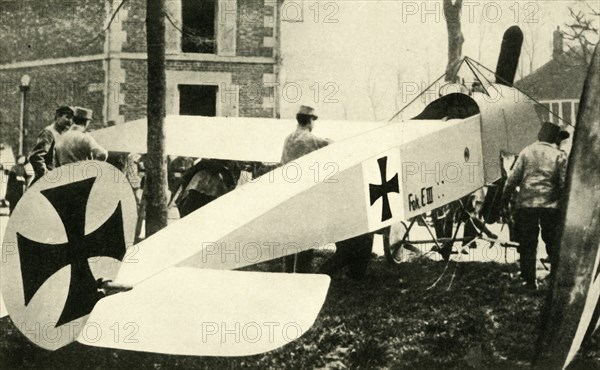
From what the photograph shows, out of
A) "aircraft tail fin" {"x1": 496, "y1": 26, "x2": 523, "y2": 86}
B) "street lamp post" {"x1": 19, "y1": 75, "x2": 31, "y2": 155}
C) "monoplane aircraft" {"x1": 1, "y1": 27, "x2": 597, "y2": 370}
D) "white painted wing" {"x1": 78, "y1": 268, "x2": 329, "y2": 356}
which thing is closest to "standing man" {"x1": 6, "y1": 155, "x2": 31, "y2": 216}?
"street lamp post" {"x1": 19, "y1": 75, "x2": 31, "y2": 155}

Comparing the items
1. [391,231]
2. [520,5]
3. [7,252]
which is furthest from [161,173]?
[520,5]

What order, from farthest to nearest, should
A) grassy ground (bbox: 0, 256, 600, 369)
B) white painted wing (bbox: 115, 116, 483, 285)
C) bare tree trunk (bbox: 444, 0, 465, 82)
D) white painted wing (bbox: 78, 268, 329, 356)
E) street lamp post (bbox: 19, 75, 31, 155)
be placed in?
1. street lamp post (bbox: 19, 75, 31, 155)
2. bare tree trunk (bbox: 444, 0, 465, 82)
3. grassy ground (bbox: 0, 256, 600, 369)
4. white painted wing (bbox: 115, 116, 483, 285)
5. white painted wing (bbox: 78, 268, 329, 356)

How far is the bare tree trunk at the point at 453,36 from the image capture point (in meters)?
3.71

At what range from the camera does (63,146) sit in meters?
3.77

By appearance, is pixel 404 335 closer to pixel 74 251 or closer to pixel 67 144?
pixel 74 251

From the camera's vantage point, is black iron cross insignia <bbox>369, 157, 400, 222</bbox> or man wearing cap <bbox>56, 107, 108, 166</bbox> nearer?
black iron cross insignia <bbox>369, 157, 400, 222</bbox>

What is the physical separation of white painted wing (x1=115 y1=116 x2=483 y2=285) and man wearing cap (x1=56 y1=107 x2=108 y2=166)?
0.77 metres

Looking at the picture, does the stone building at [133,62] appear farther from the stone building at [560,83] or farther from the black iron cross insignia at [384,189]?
the stone building at [560,83]

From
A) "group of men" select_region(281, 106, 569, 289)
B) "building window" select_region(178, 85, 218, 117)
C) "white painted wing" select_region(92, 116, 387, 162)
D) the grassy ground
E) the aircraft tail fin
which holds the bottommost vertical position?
the grassy ground

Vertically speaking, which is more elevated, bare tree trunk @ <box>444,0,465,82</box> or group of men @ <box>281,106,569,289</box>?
bare tree trunk @ <box>444,0,465,82</box>

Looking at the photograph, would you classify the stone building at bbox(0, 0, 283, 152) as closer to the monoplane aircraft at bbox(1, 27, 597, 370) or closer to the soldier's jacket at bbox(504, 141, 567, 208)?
the monoplane aircraft at bbox(1, 27, 597, 370)

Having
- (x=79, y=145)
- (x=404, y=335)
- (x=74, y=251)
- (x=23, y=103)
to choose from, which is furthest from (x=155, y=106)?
(x=404, y=335)

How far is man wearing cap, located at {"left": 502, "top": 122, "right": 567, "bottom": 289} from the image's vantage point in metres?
3.68

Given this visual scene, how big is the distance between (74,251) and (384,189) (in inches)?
68.3
